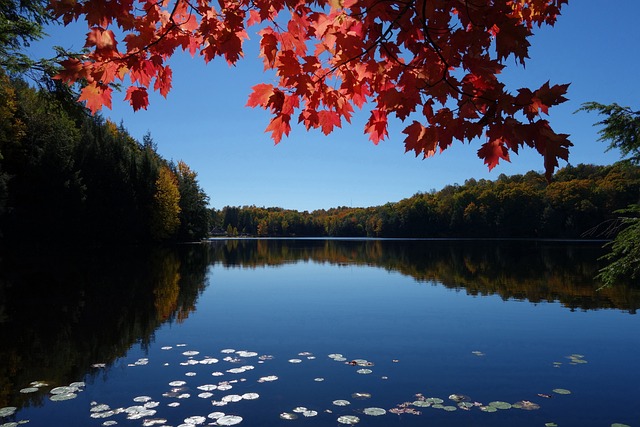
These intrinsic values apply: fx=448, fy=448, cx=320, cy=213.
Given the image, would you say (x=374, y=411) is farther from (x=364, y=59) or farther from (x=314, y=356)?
(x=364, y=59)

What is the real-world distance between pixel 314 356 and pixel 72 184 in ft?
130

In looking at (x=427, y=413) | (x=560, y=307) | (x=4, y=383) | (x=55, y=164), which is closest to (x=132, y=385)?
(x=4, y=383)

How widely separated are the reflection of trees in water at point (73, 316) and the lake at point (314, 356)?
0.06m

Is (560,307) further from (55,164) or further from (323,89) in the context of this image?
(55,164)

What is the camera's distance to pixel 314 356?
32.2 feet

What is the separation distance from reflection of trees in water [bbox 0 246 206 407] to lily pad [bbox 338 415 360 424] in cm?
469

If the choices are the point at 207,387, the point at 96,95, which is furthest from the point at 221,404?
the point at 96,95

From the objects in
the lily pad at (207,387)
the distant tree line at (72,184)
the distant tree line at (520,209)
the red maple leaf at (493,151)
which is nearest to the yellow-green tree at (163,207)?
the distant tree line at (72,184)

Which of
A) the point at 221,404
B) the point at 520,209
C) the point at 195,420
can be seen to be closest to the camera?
the point at 195,420

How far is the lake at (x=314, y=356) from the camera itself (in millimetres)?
6668

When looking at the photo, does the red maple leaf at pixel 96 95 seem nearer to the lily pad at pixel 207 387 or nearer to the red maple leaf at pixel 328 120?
the red maple leaf at pixel 328 120

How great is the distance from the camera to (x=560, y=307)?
1592cm

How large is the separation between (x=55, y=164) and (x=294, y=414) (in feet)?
135

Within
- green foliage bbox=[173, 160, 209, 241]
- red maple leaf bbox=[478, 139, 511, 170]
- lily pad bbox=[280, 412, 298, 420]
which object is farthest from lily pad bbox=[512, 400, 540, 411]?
green foliage bbox=[173, 160, 209, 241]
